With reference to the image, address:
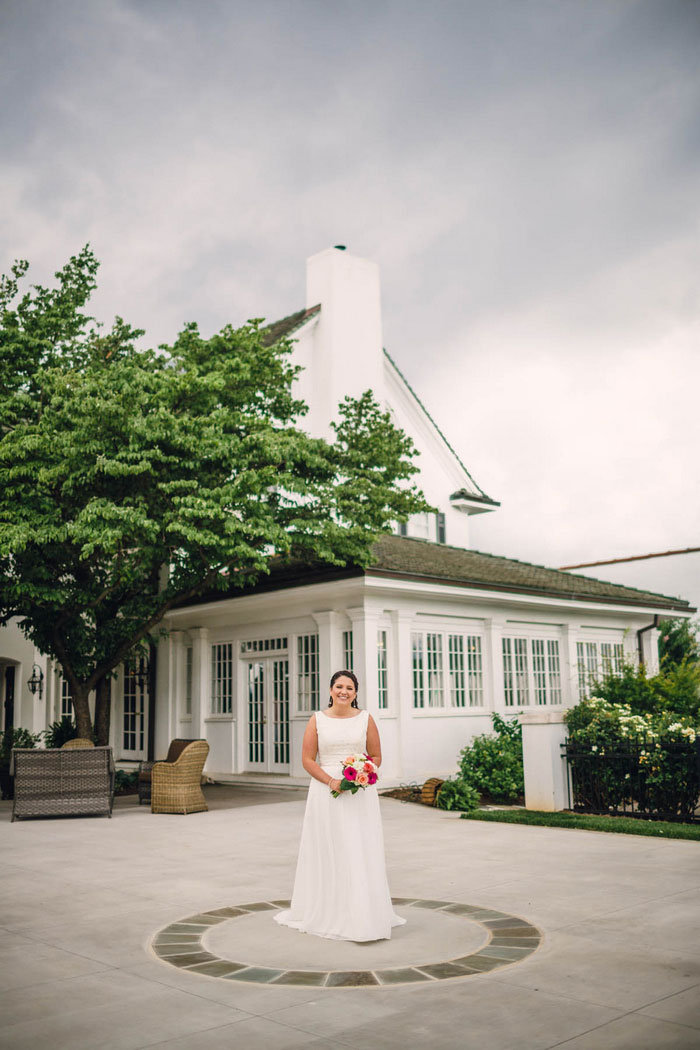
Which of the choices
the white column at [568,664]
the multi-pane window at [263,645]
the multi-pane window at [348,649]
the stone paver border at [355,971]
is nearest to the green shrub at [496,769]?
the multi-pane window at [348,649]

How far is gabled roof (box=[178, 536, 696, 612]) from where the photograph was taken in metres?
15.6

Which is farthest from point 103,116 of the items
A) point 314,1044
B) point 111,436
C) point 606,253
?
point 314,1044

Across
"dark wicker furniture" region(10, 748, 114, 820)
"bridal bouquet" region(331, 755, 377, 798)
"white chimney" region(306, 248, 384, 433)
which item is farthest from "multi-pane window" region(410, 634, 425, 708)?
"bridal bouquet" region(331, 755, 377, 798)

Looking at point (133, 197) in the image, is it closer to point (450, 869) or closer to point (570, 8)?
point (570, 8)

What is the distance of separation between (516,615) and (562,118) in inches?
378

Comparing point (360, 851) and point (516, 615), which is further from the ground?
point (516, 615)

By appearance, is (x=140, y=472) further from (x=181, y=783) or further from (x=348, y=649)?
(x=348, y=649)

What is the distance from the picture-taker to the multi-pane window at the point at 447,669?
16.8 meters

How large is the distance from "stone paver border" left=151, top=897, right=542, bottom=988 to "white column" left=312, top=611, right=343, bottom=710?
380 inches

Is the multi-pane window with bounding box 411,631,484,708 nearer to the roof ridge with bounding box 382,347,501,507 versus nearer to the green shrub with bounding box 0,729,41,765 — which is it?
the green shrub with bounding box 0,729,41,765

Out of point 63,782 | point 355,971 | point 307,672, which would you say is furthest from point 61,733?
point 355,971

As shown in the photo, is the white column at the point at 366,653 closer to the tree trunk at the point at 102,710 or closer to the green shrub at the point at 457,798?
the green shrub at the point at 457,798

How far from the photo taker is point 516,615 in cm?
1892

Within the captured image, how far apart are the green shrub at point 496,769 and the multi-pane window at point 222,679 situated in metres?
5.82
